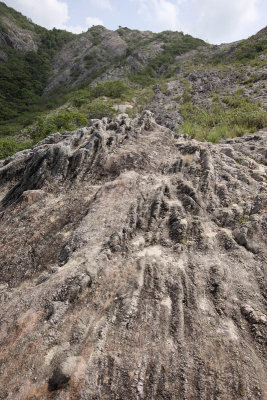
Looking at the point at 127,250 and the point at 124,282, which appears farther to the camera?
the point at 127,250

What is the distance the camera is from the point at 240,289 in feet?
16.1

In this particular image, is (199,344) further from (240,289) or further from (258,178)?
(258,178)

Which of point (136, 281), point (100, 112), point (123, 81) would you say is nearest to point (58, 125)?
point (100, 112)

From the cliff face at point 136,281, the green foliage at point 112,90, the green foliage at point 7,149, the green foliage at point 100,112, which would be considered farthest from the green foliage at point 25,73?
the cliff face at point 136,281

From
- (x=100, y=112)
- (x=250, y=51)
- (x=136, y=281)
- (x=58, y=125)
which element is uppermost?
(x=250, y=51)

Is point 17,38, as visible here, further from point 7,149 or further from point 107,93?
point 7,149

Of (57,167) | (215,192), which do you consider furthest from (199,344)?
(57,167)

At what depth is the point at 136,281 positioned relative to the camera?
202 inches

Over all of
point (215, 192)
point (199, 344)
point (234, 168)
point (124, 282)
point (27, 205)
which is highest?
point (234, 168)

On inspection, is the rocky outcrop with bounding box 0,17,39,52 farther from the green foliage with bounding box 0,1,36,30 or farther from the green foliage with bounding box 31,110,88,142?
the green foliage with bounding box 31,110,88,142

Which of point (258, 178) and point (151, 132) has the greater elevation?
point (151, 132)

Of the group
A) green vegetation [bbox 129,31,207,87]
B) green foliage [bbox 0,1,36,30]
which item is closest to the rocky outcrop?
green foliage [bbox 0,1,36,30]

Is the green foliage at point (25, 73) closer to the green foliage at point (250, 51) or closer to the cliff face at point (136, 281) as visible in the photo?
the green foliage at point (250, 51)

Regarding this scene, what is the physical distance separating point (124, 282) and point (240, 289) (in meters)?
2.55
